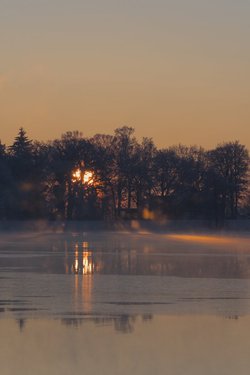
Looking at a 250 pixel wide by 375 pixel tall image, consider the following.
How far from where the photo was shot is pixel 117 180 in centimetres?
10281

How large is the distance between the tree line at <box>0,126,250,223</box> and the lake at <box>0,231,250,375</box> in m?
70.2

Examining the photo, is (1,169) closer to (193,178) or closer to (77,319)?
(193,178)

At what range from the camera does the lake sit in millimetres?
12016

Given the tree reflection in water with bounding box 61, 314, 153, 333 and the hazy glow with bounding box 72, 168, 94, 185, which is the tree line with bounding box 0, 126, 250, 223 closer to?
the hazy glow with bounding box 72, 168, 94, 185

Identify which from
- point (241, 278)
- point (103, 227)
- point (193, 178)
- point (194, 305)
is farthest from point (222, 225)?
point (194, 305)

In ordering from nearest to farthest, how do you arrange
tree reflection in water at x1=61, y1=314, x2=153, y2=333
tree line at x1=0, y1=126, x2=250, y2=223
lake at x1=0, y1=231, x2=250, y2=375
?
lake at x1=0, y1=231, x2=250, y2=375 → tree reflection in water at x1=61, y1=314, x2=153, y2=333 → tree line at x1=0, y1=126, x2=250, y2=223

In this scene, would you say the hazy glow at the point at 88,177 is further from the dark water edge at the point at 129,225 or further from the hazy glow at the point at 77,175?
the dark water edge at the point at 129,225

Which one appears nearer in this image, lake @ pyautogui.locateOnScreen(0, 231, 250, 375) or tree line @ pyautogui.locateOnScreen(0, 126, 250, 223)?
lake @ pyautogui.locateOnScreen(0, 231, 250, 375)

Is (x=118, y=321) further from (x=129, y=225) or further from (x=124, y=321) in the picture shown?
(x=129, y=225)

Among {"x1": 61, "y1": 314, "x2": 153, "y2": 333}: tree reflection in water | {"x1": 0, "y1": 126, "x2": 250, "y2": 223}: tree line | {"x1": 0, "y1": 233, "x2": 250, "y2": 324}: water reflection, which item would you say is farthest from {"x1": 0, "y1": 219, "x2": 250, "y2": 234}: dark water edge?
{"x1": 61, "y1": 314, "x2": 153, "y2": 333}: tree reflection in water

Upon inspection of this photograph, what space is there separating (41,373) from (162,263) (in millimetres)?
20239

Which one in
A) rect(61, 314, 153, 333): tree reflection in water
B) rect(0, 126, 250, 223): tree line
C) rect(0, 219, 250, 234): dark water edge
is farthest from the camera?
rect(0, 126, 250, 223): tree line

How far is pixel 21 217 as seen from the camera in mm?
95812

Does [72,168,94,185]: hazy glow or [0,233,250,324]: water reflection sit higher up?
[72,168,94,185]: hazy glow
